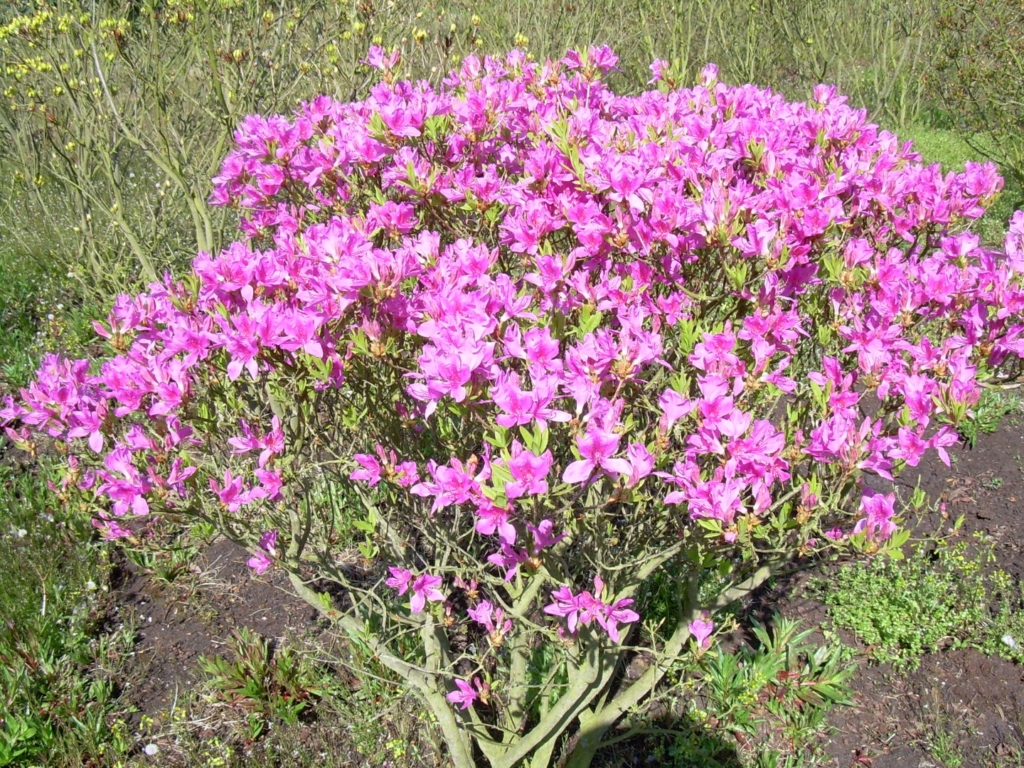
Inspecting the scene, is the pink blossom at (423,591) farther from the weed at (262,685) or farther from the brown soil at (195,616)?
the brown soil at (195,616)

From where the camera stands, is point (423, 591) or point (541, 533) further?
point (423, 591)

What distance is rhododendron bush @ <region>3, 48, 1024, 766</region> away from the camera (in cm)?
171

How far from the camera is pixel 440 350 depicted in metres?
1.64

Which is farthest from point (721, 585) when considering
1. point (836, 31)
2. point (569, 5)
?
point (836, 31)

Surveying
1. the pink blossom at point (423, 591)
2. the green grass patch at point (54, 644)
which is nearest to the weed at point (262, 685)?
the green grass patch at point (54, 644)

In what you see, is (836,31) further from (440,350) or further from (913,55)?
(440,350)

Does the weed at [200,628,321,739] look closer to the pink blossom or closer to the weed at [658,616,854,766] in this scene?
the pink blossom

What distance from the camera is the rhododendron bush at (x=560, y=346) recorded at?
1.71 metres

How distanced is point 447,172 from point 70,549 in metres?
2.85

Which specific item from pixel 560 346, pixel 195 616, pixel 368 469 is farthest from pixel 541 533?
pixel 195 616

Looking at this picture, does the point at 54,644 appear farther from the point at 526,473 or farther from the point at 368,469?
the point at 526,473

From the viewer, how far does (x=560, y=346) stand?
2148 millimetres

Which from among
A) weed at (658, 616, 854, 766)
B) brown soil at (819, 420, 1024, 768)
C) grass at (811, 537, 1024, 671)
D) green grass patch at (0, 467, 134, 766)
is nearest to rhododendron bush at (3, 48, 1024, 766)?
weed at (658, 616, 854, 766)

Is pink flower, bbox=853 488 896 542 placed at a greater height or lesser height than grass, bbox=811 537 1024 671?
greater
